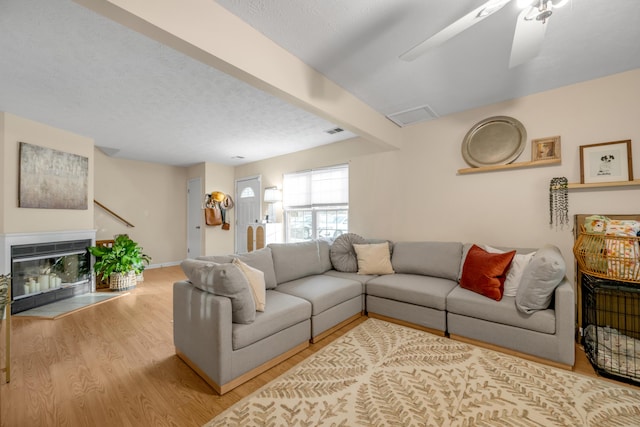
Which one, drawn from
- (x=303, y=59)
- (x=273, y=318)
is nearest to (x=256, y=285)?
(x=273, y=318)

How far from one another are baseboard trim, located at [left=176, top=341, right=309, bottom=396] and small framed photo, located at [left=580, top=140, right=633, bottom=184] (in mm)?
3093

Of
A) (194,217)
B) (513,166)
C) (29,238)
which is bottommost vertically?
(29,238)

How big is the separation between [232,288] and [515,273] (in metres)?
2.47

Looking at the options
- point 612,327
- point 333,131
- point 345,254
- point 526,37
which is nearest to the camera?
point 526,37

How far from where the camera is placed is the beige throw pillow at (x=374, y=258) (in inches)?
126

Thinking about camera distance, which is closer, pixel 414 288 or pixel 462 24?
pixel 462 24

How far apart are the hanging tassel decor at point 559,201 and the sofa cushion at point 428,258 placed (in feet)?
3.00

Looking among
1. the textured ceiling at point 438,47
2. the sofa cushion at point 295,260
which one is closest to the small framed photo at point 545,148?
the textured ceiling at point 438,47

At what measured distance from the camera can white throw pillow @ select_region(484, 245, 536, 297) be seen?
7.66 feet

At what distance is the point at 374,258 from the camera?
325 cm

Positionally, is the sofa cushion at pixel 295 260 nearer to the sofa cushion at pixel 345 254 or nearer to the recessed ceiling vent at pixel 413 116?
the sofa cushion at pixel 345 254

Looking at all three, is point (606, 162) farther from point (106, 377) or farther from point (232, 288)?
point (106, 377)

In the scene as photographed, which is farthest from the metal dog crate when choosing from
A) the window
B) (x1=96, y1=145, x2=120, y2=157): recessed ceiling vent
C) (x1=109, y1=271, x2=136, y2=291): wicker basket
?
(x1=96, y1=145, x2=120, y2=157): recessed ceiling vent

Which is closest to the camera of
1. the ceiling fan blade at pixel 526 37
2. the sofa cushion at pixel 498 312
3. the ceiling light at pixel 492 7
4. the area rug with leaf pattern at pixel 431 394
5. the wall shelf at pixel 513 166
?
the ceiling light at pixel 492 7
